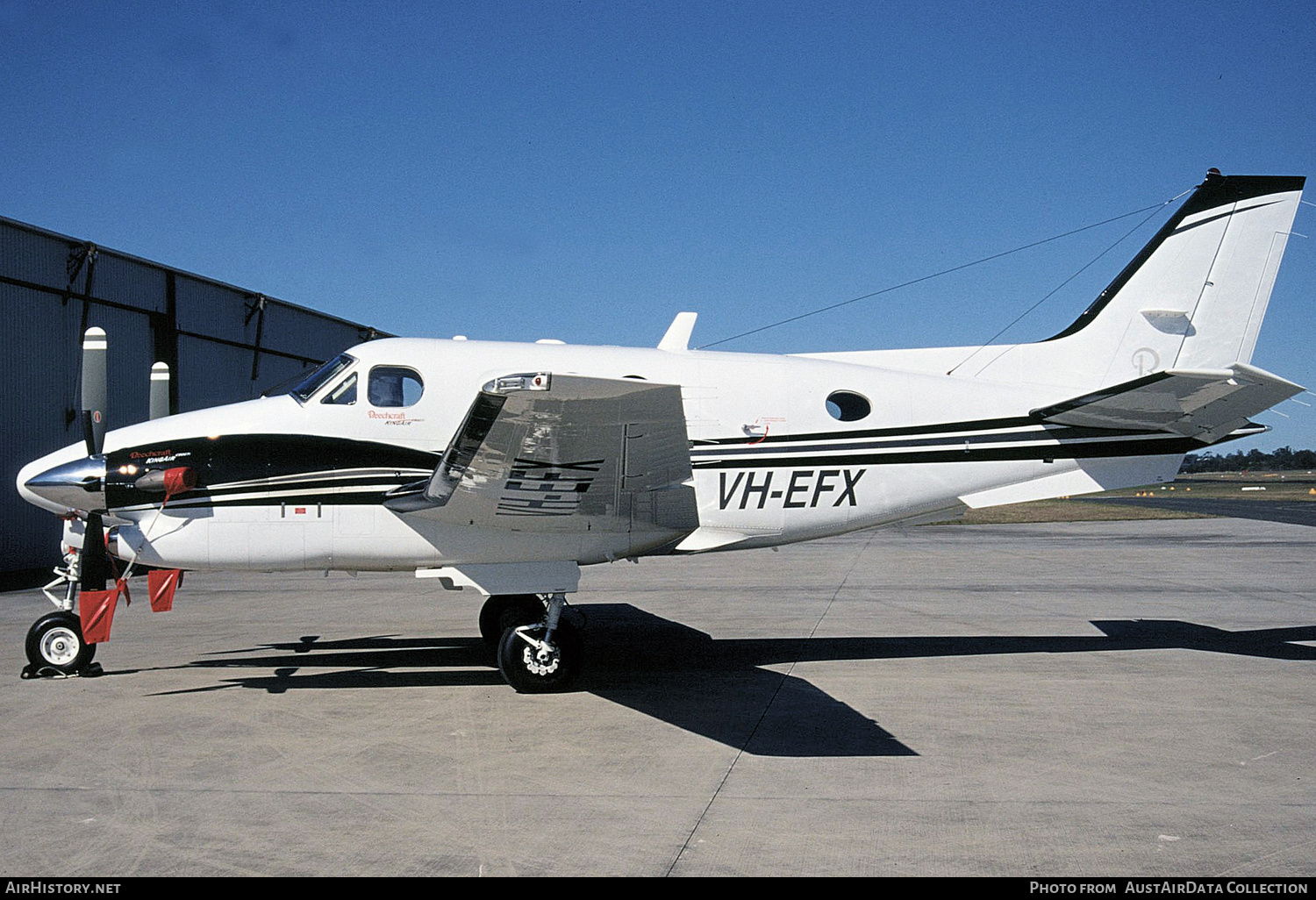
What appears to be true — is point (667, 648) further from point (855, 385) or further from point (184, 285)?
point (184, 285)

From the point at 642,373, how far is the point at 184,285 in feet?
64.1

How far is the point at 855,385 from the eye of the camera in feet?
31.7

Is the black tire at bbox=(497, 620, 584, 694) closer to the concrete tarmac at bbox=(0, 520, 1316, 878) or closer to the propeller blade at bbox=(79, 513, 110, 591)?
the concrete tarmac at bbox=(0, 520, 1316, 878)

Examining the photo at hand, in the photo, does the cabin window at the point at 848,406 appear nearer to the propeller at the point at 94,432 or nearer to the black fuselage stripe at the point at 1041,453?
the black fuselage stripe at the point at 1041,453

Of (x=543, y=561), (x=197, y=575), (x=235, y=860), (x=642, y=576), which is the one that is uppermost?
(x=543, y=561)

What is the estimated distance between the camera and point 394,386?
8750mm

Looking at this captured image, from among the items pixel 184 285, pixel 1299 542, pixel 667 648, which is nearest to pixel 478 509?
pixel 667 648

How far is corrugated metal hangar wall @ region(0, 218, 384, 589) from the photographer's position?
1977 centimetres

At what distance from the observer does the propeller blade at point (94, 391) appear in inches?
341

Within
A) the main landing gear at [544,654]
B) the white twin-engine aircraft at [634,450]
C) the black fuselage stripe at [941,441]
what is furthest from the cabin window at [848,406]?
the main landing gear at [544,654]

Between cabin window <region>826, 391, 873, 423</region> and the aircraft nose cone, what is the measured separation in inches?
267

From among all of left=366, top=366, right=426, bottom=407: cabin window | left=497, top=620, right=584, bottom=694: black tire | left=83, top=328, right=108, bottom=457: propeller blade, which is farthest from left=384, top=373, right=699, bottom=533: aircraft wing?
left=83, top=328, right=108, bottom=457: propeller blade

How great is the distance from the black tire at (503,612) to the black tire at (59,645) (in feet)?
12.1

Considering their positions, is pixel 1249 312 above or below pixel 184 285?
above
